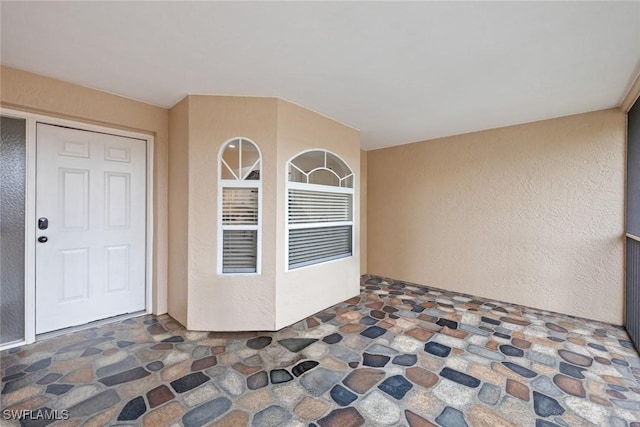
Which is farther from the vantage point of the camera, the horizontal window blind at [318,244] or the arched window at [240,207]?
the horizontal window blind at [318,244]

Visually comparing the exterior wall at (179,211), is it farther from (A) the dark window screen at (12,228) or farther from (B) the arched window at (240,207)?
(A) the dark window screen at (12,228)

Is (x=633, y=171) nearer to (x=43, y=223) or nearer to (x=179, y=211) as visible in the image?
(x=179, y=211)

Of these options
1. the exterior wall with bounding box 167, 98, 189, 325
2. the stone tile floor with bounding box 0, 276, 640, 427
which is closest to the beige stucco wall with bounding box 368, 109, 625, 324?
the stone tile floor with bounding box 0, 276, 640, 427

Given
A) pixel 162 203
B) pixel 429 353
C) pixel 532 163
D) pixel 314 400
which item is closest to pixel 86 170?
pixel 162 203

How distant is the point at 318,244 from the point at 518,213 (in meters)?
2.65

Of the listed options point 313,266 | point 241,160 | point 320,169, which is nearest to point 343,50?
point 241,160

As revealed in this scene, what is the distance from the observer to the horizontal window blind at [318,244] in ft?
9.94

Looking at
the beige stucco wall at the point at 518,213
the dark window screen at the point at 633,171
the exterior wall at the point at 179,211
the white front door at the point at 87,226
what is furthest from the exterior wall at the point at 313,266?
the dark window screen at the point at 633,171

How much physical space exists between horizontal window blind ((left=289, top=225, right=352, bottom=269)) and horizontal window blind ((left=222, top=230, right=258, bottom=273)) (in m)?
0.41

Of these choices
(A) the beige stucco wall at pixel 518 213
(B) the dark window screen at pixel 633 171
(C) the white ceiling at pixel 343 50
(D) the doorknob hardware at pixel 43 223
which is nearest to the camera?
(C) the white ceiling at pixel 343 50

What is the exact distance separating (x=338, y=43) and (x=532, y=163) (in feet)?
9.98

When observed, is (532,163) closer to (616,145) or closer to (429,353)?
(616,145)

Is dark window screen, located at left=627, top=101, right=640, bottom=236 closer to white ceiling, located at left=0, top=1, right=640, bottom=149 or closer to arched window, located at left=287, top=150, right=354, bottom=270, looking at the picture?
white ceiling, located at left=0, top=1, right=640, bottom=149

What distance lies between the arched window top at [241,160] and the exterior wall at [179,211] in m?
0.40
